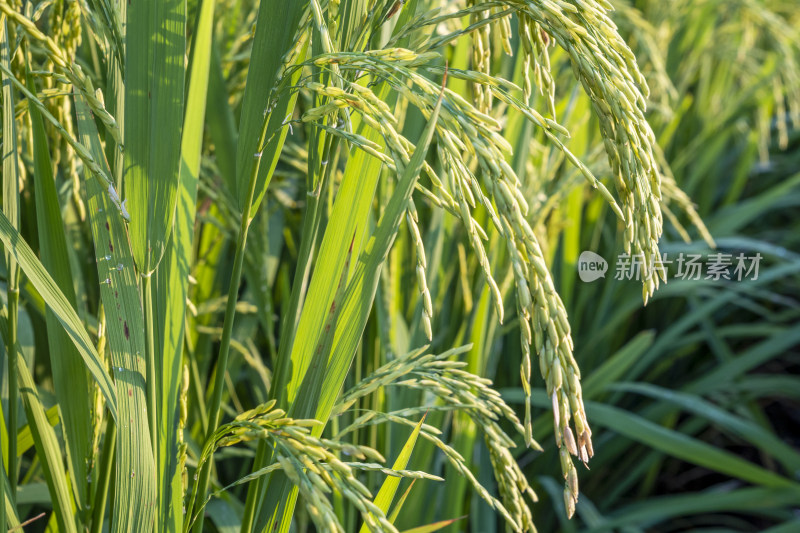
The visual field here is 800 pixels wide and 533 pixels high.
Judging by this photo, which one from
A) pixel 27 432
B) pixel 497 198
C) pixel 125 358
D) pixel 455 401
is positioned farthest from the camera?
pixel 27 432

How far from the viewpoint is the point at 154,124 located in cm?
52

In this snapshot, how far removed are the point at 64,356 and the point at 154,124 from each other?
0.86ft

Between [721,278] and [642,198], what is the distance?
1377 millimetres

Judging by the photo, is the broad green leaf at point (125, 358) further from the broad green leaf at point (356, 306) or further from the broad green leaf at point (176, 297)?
the broad green leaf at point (356, 306)

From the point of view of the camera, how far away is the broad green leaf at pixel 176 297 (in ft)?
1.82

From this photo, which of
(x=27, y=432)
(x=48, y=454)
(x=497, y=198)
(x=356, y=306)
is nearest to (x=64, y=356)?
(x=48, y=454)

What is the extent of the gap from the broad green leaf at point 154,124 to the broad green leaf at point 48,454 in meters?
0.22

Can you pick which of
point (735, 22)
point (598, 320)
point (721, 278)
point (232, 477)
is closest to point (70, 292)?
point (232, 477)

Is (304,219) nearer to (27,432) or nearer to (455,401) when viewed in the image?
(455,401)

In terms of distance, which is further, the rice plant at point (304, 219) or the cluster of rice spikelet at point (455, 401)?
the cluster of rice spikelet at point (455, 401)

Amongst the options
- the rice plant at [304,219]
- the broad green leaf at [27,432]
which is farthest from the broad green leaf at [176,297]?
the broad green leaf at [27,432]

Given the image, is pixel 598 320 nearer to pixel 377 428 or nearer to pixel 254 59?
pixel 377 428

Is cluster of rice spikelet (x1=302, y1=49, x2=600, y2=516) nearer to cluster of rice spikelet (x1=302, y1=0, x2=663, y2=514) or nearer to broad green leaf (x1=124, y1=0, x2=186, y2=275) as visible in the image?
cluster of rice spikelet (x1=302, y1=0, x2=663, y2=514)

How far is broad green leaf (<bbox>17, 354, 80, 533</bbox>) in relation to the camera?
1.99 ft
